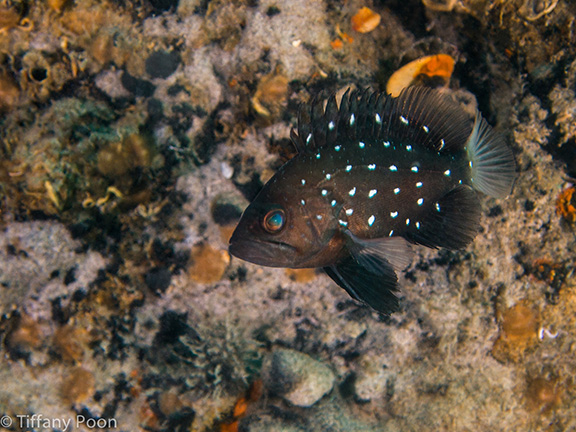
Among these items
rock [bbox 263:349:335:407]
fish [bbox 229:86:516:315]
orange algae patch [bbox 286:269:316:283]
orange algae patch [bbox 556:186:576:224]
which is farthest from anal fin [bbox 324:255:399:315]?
orange algae patch [bbox 556:186:576:224]

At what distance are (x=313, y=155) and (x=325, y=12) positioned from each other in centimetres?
224

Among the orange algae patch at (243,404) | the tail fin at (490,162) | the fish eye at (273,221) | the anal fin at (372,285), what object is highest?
the tail fin at (490,162)

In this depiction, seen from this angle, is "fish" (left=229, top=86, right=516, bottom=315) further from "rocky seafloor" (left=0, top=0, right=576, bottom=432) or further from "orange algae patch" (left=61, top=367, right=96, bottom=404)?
"orange algae patch" (left=61, top=367, right=96, bottom=404)

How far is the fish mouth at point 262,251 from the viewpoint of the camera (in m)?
2.48

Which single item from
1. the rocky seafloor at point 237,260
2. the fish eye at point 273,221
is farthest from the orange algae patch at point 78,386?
the fish eye at point 273,221

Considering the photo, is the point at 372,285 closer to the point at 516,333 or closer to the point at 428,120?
the point at 428,120

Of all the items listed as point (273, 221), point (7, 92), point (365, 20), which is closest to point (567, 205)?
point (365, 20)

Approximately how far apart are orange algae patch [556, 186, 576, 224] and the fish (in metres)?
1.52

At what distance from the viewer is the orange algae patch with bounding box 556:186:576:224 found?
147 inches

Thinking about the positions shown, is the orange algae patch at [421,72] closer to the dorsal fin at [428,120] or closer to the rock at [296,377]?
the dorsal fin at [428,120]

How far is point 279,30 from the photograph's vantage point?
377 centimetres

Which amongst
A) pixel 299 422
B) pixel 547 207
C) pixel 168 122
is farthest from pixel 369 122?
pixel 299 422

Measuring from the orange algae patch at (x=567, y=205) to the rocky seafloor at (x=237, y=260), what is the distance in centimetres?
2

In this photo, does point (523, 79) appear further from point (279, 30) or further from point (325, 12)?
point (279, 30)
